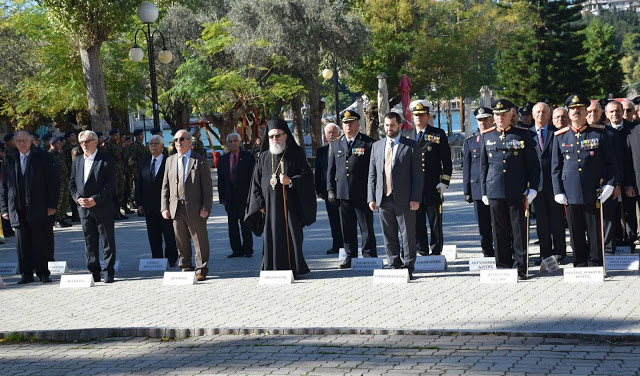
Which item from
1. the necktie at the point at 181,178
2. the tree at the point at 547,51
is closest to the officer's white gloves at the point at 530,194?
the necktie at the point at 181,178

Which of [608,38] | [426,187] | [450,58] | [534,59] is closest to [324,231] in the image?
[426,187]

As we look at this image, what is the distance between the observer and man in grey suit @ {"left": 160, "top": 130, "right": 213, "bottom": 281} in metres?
13.0

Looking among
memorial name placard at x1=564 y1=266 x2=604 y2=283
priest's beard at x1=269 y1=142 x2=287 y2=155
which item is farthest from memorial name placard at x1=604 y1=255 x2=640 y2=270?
priest's beard at x1=269 y1=142 x2=287 y2=155

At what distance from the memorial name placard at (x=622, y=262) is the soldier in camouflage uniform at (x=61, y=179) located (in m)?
12.8

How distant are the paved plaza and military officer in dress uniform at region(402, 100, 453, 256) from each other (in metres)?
0.72

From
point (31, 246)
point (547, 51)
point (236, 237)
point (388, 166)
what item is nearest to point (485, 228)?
point (388, 166)

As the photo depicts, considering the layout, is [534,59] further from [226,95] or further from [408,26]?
[226,95]

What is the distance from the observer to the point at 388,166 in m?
Result: 12.2

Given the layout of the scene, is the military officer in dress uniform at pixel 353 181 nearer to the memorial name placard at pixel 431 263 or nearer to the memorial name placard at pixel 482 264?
the memorial name placard at pixel 431 263

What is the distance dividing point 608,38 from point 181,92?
56.0m

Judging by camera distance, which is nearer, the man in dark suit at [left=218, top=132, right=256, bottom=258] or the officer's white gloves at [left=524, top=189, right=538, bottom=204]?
the officer's white gloves at [left=524, top=189, right=538, bottom=204]

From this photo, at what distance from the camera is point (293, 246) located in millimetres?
12773

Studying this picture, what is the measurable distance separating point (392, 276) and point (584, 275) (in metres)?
2.24

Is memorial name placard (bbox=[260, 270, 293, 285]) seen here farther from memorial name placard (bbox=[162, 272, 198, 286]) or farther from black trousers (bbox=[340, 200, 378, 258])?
black trousers (bbox=[340, 200, 378, 258])
